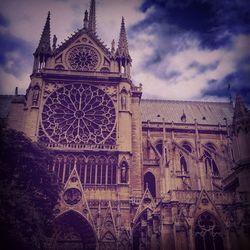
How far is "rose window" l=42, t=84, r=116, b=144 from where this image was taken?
38406 millimetres

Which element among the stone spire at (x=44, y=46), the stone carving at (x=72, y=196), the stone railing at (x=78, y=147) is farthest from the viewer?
the stone spire at (x=44, y=46)

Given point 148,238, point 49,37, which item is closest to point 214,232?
point 148,238

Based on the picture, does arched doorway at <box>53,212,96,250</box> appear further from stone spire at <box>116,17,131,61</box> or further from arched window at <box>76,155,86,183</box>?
stone spire at <box>116,17,131,61</box>

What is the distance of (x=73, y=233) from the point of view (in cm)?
3356

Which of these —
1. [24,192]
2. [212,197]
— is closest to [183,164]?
[212,197]

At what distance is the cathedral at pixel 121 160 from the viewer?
24.1 m

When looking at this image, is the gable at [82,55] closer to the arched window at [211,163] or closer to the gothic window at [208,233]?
the arched window at [211,163]

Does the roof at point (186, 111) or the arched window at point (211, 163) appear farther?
the roof at point (186, 111)

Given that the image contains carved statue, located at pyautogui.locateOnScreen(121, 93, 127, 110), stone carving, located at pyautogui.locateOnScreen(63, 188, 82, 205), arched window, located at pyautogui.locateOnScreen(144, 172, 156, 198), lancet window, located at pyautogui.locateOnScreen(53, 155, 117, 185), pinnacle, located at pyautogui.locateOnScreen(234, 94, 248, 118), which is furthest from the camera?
arched window, located at pyautogui.locateOnScreen(144, 172, 156, 198)

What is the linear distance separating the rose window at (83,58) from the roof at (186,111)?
1315 cm

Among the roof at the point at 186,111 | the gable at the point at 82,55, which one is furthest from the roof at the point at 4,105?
the roof at the point at 186,111

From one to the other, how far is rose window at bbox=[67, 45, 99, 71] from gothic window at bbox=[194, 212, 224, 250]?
25.1m

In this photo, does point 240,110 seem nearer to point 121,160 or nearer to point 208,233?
point 208,233

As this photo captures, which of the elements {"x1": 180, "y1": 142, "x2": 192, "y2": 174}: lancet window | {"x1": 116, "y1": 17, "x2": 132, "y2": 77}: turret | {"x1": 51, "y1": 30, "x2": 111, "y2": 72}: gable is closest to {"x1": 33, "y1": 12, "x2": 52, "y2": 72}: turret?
{"x1": 51, "y1": 30, "x2": 111, "y2": 72}: gable
